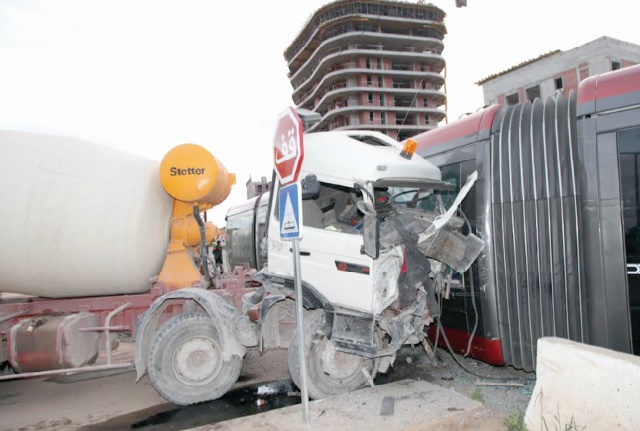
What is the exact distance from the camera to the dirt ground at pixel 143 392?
4.61 metres

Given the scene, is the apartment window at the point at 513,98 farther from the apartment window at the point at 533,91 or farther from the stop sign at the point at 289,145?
the stop sign at the point at 289,145

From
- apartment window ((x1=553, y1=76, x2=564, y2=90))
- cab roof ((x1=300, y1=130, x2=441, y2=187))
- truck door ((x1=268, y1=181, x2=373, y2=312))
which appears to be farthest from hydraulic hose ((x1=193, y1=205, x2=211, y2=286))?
apartment window ((x1=553, y1=76, x2=564, y2=90))

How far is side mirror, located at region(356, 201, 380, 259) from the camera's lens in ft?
14.3

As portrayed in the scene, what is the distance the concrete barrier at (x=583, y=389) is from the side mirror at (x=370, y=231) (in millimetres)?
1696

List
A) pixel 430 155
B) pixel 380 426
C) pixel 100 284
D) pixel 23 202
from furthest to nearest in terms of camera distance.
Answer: pixel 430 155 → pixel 100 284 → pixel 23 202 → pixel 380 426

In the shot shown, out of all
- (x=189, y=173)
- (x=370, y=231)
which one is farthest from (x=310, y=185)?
(x=189, y=173)

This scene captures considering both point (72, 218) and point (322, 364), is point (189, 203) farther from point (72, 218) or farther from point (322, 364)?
point (322, 364)

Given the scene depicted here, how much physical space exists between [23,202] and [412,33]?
83268 millimetres

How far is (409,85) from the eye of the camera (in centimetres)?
7619

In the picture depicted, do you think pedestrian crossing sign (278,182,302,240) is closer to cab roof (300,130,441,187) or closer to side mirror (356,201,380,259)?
side mirror (356,201,380,259)

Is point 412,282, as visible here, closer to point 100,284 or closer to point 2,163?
point 100,284

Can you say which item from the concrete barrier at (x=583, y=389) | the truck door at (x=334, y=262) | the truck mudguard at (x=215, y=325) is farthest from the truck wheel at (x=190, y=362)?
the concrete barrier at (x=583, y=389)

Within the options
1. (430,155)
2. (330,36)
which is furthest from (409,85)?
(430,155)

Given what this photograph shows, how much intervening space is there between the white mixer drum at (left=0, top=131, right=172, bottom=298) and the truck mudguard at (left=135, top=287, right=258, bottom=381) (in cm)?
70
